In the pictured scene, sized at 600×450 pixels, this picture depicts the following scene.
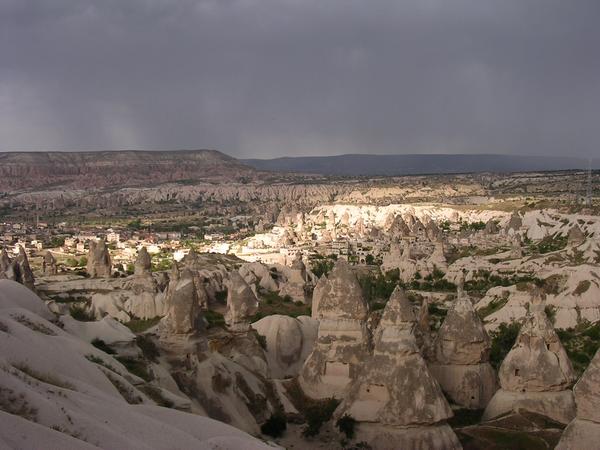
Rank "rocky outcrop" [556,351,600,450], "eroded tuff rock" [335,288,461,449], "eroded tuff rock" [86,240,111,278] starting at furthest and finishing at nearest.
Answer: "eroded tuff rock" [86,240,111,278]
"eroded tuff rock" [335,288,461,449]
"rocky outcrop" [556,351,600,450]


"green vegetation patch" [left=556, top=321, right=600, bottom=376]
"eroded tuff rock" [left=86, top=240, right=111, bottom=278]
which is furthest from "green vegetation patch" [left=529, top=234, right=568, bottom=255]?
"eroded tuff rock" [left=86, top=240, right=111, bottom=278]

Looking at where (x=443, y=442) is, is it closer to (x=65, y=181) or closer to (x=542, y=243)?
(x=542, y=243)

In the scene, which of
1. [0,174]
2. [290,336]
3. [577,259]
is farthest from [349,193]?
[290,336]

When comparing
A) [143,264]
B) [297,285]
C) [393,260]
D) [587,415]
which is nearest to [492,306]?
[297,285]

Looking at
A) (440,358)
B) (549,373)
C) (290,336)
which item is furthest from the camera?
(290,336)

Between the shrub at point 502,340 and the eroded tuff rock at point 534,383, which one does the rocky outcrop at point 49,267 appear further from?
the eroded tuff rock at point 534,383

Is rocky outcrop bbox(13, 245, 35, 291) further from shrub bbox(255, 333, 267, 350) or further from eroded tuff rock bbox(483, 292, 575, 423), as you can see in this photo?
eroded tuff rock bbox(483, 292, 575, 423)
